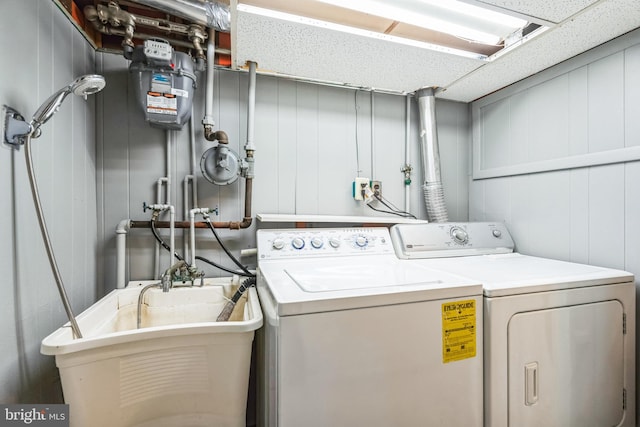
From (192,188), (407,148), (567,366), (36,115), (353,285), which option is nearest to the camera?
(36,115)

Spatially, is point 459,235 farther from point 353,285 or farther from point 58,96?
point 58,96

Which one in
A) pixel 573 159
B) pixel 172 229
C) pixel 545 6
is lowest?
pixel 172 229

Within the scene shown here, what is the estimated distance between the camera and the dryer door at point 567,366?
1016 mm

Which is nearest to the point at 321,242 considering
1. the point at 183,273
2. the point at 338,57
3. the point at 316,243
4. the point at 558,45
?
the point at 316,243

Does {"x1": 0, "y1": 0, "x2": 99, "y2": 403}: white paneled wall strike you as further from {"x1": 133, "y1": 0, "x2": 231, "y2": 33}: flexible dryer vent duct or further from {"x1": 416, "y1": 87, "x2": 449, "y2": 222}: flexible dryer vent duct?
{"x1": 416, "y1": 87, "x2": 449, "y2": 222}: flexible dryer vent duct

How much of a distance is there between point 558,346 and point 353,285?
2.67 ft

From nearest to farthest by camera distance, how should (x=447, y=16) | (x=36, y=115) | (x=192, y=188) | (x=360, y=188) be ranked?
1. (x=36, y=115)
2. (x=447, y=16)
3. (x=192, y=188)
4. (x=360, y=188)

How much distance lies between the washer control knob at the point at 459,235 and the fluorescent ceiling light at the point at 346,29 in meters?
0.95

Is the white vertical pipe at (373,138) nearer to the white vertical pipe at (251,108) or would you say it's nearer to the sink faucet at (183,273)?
the white vertical pipe at (251,108)

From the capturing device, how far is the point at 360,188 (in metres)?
1.86

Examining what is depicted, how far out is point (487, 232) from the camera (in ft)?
5.84

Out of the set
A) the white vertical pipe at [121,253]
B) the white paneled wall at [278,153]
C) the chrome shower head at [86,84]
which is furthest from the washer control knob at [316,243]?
the chrome shower head at [86,84]

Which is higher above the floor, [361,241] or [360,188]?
[360,188]

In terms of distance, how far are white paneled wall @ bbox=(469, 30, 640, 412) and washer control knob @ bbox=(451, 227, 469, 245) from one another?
0.41 meters
